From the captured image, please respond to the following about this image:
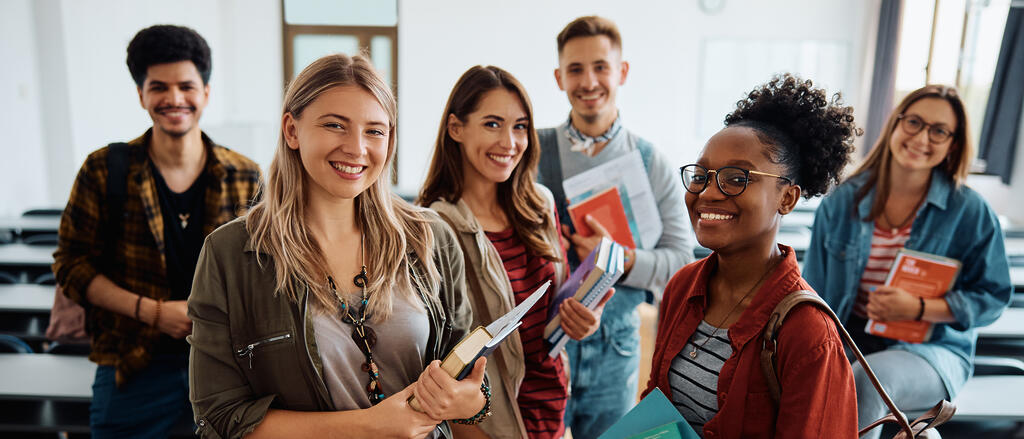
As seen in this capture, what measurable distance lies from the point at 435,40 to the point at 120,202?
714cm

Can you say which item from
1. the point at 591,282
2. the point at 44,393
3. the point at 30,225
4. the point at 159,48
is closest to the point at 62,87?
the point at 30,225

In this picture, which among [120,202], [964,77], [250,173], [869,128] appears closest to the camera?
[120,202]

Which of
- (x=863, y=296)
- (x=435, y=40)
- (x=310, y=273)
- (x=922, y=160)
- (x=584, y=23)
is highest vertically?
(x=435, y=40)

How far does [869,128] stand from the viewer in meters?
8.06

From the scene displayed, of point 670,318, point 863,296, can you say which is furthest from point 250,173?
point 863,296

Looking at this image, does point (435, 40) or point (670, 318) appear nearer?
point (670, 318)

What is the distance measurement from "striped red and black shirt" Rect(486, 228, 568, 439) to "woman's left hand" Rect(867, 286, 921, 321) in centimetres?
113

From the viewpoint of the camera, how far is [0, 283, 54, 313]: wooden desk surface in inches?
114

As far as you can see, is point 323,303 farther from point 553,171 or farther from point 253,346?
point 553,171

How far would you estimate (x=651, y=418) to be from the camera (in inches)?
42.4

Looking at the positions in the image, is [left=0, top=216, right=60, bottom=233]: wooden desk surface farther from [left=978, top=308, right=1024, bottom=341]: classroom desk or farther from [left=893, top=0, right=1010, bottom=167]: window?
[left=893, top=0, right=1010, bottom=167]: window

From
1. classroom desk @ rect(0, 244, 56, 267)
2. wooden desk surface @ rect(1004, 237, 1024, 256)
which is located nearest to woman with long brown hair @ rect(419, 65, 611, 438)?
classroom desk @ rect(0, 244, 56, 267)

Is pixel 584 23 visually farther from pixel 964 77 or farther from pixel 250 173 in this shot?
pixel 964 77

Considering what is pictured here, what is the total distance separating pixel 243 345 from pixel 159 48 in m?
1.17
